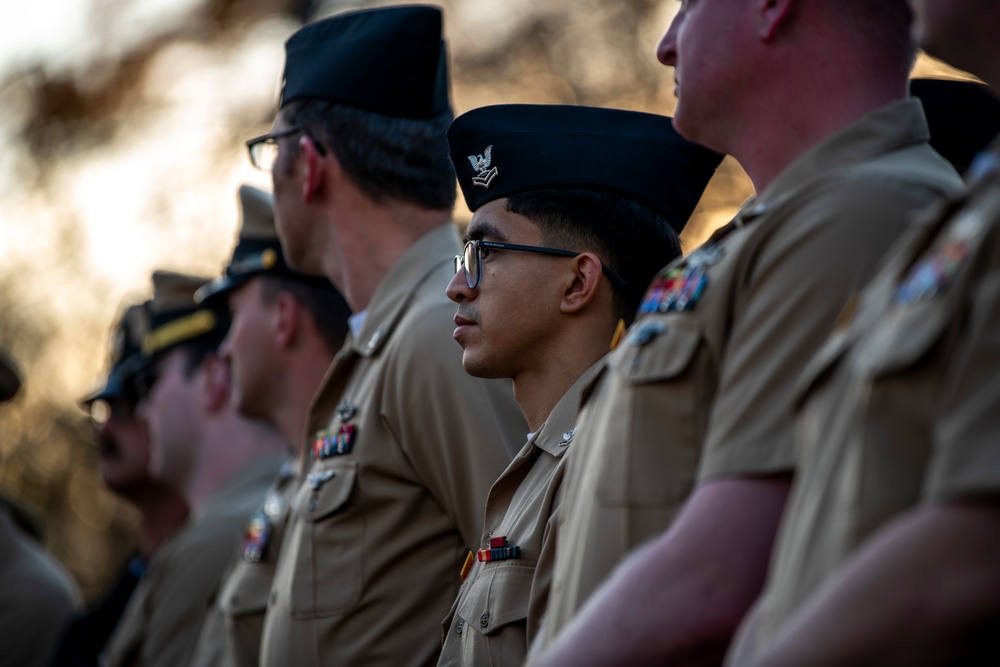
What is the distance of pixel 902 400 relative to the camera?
1.90 metres

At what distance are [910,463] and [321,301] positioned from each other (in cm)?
409

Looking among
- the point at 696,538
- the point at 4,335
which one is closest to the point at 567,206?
the point at 696,538

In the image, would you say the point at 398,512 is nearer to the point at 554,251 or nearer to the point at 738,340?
the point at 554,251

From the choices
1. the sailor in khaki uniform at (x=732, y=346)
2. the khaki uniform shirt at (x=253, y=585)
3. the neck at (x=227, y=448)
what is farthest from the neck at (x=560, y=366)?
the neck at (x=227, y=448)

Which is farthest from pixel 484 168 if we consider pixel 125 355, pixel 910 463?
pixel 125 355

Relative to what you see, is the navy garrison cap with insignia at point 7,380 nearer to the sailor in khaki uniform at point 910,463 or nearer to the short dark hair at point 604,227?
the short dark hair at point 604,227

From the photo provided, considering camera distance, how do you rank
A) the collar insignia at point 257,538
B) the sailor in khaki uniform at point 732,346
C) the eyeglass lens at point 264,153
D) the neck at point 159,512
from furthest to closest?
1. the neck at point 159,512
2. the collar insignia at point 257,538
3. the eyeglass lens at point 264,153
4. the sailor in khaki uniform at point 732,346

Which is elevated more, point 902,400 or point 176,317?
point 902,400

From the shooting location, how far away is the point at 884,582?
1.73 metres

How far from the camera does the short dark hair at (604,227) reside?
3.75m

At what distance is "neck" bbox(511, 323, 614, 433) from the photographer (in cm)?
371

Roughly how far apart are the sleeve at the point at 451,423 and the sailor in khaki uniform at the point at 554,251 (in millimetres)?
353

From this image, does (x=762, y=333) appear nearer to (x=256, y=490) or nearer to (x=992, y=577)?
(x=992, y=577)

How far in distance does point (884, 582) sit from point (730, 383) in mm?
610
